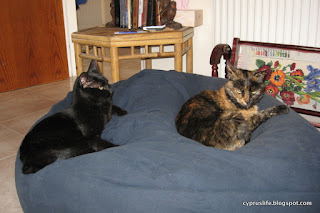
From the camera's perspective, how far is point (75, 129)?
1.48 metres

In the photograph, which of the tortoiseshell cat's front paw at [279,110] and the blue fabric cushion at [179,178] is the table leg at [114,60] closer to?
the blue fabric cushion at [179,178]

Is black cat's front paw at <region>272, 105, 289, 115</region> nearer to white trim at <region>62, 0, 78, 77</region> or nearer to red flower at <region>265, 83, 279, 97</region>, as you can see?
red flower at <region>265, 83, 279, 97</region>

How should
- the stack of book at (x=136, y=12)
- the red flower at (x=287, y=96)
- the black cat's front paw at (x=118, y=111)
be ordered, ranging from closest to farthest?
the black cat's front paw at (x=118, y=111)
the red flower at (x=287, y=96)
the stack of book at (x=136, y=12)

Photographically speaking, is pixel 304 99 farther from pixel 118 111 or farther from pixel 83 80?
pixel 83 80

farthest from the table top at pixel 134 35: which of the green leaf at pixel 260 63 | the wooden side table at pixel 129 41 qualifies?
the green leaf at pixel 260 63

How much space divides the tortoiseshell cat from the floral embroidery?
0.46m

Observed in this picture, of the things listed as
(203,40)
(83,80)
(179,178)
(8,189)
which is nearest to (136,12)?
(203,40)

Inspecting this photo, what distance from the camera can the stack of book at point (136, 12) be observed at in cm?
250

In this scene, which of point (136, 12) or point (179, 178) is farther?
point (136, 12)

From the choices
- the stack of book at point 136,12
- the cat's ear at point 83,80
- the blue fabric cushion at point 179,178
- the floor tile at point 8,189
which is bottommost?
the floor tile at point 8,189

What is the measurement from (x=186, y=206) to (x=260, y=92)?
0.94 meters

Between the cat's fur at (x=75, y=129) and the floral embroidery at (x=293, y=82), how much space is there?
3.83 feet

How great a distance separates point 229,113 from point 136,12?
137 cm

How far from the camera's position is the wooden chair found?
6.88ft
